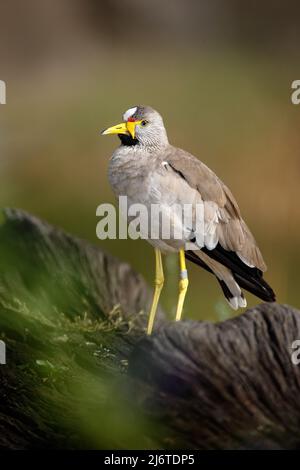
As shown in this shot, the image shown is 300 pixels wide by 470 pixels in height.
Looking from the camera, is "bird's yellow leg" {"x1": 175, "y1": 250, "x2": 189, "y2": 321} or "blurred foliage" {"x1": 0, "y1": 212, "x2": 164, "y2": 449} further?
"bird's yellow leg" {"x1": 175, "y1": 250, "x2": 189, "y2": 321}

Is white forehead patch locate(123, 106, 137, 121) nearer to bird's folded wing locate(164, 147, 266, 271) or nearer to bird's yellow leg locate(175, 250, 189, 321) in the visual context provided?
bird's folded wing locate(164, 147, 266, 271)

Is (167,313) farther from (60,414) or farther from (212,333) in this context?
(212,333)

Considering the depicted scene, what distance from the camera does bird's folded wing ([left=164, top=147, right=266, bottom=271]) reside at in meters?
1.67

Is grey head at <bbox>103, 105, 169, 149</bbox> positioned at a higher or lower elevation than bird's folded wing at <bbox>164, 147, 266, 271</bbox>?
higher

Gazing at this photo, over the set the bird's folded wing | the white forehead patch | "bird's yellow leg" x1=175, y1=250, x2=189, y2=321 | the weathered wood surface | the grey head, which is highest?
the white forehead patch

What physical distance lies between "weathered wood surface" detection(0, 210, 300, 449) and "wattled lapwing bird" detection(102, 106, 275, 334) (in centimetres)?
22

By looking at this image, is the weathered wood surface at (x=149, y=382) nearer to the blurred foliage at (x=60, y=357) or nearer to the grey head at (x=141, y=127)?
the blurred foliage at (x=60, y=357)

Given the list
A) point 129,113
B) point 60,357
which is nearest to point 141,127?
point 129,113

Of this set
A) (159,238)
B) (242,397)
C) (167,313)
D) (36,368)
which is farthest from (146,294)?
(242,397)

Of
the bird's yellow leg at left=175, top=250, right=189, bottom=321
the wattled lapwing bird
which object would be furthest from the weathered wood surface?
the wattled lapwing bird

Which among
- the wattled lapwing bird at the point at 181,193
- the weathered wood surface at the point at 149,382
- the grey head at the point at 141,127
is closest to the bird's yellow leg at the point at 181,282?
the wattled lapwing bird at the point at 181,193

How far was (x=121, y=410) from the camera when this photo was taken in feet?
3.75

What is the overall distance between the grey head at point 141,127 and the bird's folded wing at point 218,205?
46mm
